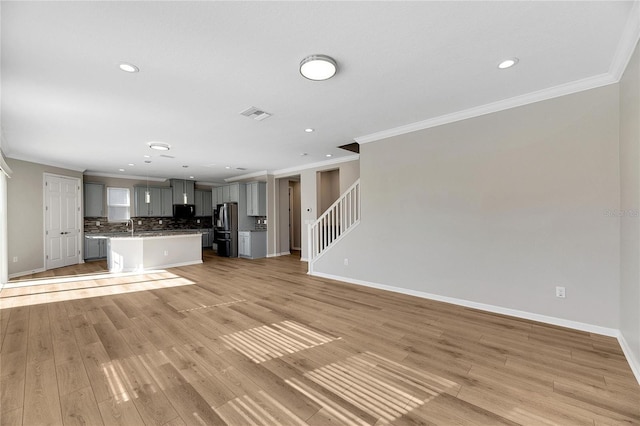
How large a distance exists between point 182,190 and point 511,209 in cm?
962

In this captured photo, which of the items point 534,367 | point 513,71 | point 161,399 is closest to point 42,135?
point 161,399

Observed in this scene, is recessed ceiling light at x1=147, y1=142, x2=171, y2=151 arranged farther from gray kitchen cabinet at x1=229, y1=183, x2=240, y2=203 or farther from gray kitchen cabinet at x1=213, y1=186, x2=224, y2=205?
gray kitchen cabinet at x1=213, y1=186, x2=224, y2=205

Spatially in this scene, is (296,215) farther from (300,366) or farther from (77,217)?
(300,366)

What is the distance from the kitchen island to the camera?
6371 mm

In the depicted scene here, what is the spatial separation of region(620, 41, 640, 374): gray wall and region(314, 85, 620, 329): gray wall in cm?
17

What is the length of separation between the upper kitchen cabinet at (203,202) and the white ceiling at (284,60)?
19.3 ft

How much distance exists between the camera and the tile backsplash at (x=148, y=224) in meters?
8.05

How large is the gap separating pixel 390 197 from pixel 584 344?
111 inches

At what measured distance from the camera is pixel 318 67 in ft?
8.03

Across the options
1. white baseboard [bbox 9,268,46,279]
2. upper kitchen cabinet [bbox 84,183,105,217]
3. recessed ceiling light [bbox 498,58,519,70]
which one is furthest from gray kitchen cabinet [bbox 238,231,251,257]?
recessed ceiling light [bbox 498,58,519,70]

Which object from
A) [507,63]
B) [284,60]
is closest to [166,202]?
[284,60]

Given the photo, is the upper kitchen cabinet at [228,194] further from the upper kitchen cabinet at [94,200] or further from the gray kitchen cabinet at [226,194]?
the upper kitchen cabinet at [94,200]

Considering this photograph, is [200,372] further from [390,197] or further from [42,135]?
[42,135]

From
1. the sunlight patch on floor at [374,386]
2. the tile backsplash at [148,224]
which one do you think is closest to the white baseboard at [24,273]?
the tile backsplash at [148,224]
